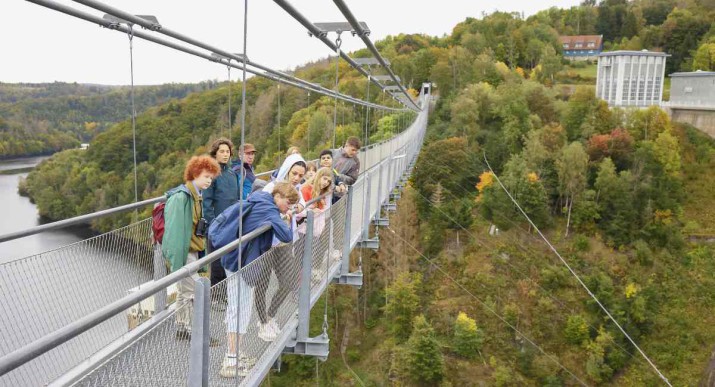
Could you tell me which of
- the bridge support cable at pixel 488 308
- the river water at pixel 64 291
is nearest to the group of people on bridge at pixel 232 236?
the river water at pixel 64 291

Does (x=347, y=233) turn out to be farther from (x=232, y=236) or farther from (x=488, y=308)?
(x=488, y=308)

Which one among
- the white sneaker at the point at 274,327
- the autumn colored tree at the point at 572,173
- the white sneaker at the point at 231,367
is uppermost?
the white sneaker at the point at 231,367

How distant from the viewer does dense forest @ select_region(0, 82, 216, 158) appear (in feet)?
11.4

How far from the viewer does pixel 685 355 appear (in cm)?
3303

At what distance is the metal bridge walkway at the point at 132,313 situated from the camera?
1.67m

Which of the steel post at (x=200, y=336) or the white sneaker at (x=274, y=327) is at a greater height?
the steel post at (x=200, y=336)

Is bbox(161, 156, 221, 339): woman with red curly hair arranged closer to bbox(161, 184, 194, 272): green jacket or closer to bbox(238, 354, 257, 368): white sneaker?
bbox(161, 184, 194, 272): green jacket

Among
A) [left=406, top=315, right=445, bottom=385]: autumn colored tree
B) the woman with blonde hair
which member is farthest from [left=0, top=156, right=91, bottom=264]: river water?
[left=406, top=315, right=445, bottom=385]: autumn colored tree

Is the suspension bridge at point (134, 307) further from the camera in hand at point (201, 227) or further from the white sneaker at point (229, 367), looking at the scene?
the camera in hand at point (201, 227)

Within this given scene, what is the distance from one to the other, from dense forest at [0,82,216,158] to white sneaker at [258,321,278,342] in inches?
64.2

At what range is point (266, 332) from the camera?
9.25 ft

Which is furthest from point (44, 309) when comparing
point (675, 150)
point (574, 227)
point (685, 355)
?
point (675, 150)

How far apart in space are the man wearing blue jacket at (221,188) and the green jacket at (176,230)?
1.50ft

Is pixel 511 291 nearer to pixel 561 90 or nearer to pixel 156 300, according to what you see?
pixel 561 90
